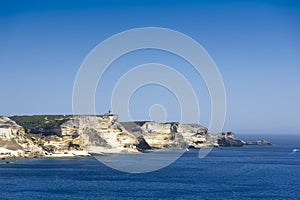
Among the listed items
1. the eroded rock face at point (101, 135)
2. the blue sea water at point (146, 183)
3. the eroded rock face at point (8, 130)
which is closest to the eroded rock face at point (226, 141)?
the eroded rock face at point (101, 135)

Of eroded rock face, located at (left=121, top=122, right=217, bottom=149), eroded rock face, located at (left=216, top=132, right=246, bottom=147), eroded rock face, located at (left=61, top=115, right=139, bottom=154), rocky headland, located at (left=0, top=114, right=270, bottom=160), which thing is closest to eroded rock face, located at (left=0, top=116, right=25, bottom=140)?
rocky headland, located at (left=0, top=114, right=270, bottom=160)

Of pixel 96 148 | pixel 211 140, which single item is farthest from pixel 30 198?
pixel 211 140

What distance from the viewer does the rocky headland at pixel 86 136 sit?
96.4 m

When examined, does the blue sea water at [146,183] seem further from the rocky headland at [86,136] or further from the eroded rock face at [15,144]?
the rocky headland at [86,136]

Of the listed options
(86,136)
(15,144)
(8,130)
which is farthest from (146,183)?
(86,136)

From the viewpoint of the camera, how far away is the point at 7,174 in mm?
66875

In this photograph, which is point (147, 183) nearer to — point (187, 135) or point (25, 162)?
point (25, 162)

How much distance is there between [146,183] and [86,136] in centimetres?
5262

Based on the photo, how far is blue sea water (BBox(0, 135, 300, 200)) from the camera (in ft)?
165

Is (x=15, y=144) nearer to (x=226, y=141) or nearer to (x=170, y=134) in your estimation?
(x=170, y=134)

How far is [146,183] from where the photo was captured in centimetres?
5916

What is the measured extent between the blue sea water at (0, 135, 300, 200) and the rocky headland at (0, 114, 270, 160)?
15335 millimetres

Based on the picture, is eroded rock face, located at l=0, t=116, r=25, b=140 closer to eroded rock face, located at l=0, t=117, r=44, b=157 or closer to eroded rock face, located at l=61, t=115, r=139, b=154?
eroded rock face, located at l=0, t=117, r=44, b=157

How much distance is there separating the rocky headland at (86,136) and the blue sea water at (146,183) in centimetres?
1534
